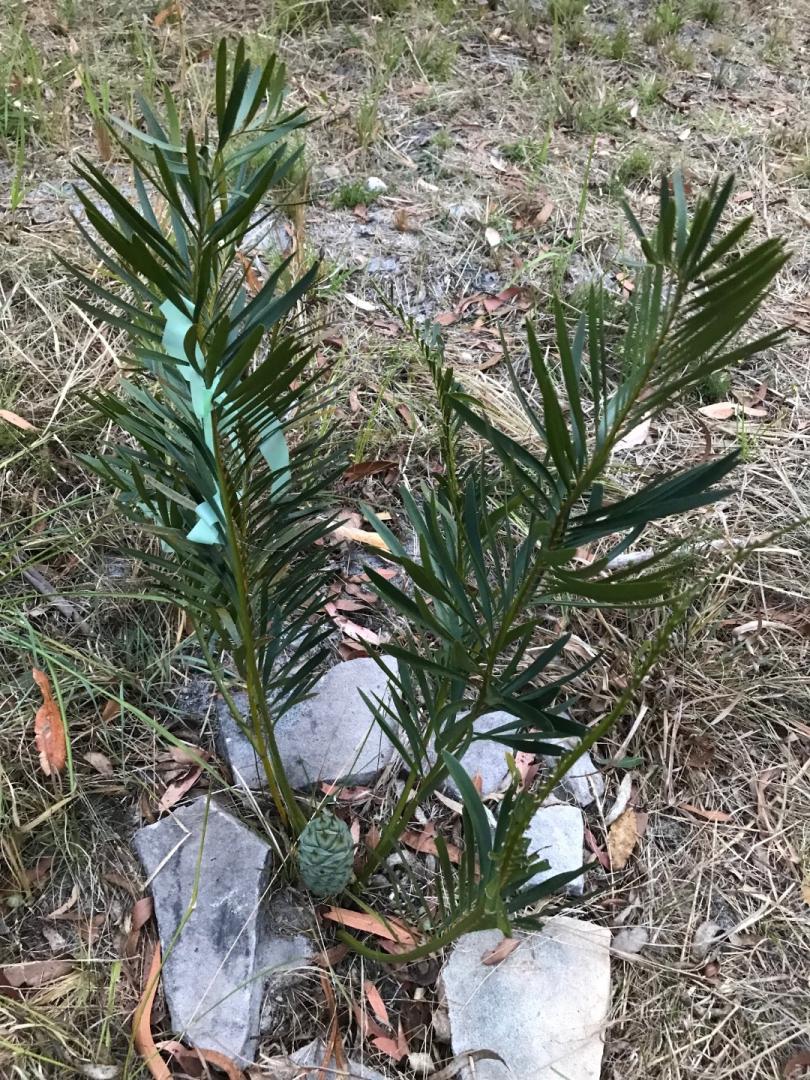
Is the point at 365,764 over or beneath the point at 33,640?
beneath

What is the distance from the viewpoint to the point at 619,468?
183 cm

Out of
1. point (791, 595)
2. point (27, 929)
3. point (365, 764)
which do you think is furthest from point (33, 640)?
point (791, 595)

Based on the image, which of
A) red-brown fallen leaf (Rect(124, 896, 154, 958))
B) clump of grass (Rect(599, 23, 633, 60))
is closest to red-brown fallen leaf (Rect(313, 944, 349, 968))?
red-brown fallen leaf (Rect(124, 896, 154, 958))

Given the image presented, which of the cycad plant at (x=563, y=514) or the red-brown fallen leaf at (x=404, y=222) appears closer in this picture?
the cycad plant at (x=563, y=514)

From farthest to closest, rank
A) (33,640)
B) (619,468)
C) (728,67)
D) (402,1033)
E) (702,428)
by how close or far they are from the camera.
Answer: (728,67) → (702,428) → (619,468) → (33,640) → (402,1033)

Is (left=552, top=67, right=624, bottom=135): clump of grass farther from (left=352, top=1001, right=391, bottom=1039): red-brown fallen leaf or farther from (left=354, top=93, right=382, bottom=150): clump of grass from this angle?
(left=352, top=1001, right=391, bottom=1039): red-brown fallen leaf

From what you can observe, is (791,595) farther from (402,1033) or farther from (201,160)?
(201,160)

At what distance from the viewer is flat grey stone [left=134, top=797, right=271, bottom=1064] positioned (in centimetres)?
107

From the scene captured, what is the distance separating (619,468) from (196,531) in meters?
1.24

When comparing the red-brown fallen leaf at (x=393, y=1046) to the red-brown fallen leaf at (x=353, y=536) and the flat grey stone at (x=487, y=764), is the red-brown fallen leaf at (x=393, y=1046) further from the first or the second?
the red-brown fallen leaf at (x=353, y=536)

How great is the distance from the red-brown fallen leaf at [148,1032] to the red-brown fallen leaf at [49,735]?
329 millimetres

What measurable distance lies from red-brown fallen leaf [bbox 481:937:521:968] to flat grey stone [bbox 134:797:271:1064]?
0.32m

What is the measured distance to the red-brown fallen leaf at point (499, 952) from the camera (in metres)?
1.17

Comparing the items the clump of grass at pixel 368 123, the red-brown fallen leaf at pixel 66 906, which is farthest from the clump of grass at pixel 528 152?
the red-brown fallen leaf at pixel 66 906
